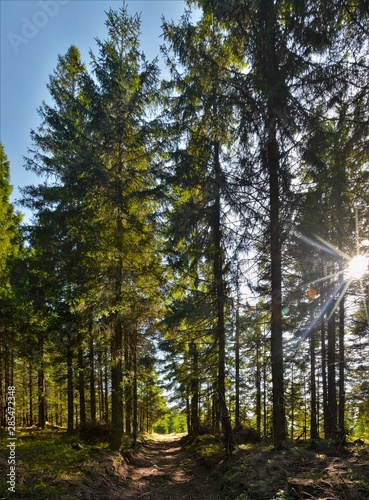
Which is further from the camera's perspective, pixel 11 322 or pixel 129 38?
pixel 11 322

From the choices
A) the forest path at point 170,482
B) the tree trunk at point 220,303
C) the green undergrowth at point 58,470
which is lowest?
the forest path at point 170,482

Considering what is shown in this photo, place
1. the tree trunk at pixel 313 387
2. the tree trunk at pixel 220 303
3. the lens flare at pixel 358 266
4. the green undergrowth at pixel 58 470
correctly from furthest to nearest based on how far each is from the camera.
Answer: the tree trunk at pixel 313 387 < the lens flare at pixel 358 266 < the tree trunk at pixel 220 303 < the green undergrowth at pixel 58 470

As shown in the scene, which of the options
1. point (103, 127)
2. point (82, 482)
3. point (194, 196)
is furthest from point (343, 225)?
point (82, 482)

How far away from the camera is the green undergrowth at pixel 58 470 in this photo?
6.60 meters

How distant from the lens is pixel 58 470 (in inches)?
324

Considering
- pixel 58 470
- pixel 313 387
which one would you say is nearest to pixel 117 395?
pixel 58 470

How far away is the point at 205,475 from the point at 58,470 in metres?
4.48

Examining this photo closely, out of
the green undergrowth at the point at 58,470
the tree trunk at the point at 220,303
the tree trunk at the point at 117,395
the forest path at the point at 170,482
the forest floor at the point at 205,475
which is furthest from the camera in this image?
the tree trunk at the point at 117,395

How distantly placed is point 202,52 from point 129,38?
4.96 metres

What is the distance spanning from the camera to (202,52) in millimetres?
10062

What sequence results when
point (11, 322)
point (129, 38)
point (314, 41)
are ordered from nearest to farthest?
point (314, 41), point (129, 38), point (11, 322)

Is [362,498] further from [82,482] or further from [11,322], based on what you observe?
[11,322]

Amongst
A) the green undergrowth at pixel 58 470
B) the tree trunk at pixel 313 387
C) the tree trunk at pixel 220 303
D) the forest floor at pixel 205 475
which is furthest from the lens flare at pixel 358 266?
the green undergrowth at pixel 58 470

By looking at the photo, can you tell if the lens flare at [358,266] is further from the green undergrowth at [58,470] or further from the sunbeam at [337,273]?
the green undergrowth at [58,470]
